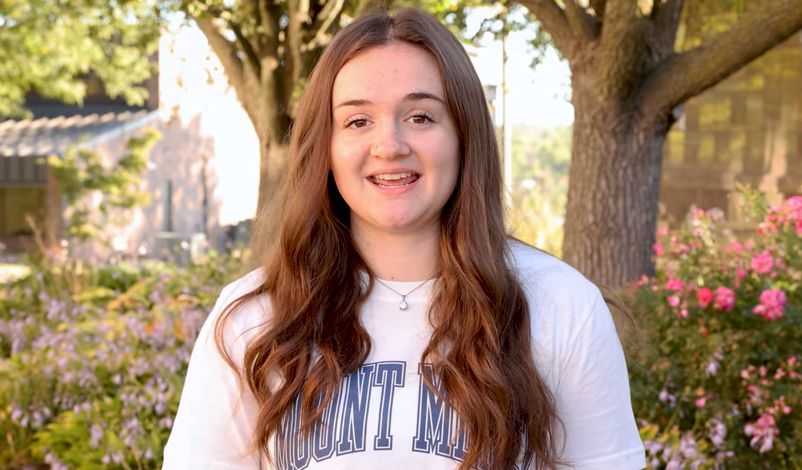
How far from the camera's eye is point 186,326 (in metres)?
5.57

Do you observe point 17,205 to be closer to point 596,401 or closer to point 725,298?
point 725,298

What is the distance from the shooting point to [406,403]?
1.79 metres

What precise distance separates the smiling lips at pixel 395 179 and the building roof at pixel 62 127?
1998cm

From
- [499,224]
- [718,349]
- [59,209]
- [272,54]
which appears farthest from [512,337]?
[59,209]

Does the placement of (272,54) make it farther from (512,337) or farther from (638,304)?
(512,337)

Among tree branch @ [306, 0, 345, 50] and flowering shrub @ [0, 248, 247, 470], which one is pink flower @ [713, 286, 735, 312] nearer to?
flowering shrub @ [0, 248, 247, 470]

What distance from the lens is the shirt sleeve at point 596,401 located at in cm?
180

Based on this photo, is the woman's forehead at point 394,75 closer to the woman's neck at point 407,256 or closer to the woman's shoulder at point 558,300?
the woman's neck at point 407,256

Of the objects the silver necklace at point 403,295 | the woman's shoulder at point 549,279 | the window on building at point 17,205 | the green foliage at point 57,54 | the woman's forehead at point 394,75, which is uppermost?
the green foliage at point 57,54

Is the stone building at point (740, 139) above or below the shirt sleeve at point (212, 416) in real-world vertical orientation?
above

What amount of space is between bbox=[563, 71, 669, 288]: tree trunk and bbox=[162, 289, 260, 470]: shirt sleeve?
436 cm

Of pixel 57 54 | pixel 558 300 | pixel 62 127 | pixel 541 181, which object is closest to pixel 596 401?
pixel 558 300

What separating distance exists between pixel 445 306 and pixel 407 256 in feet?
0.50

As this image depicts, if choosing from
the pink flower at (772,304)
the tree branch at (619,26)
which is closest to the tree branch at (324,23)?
the tree branch at (619,26)
